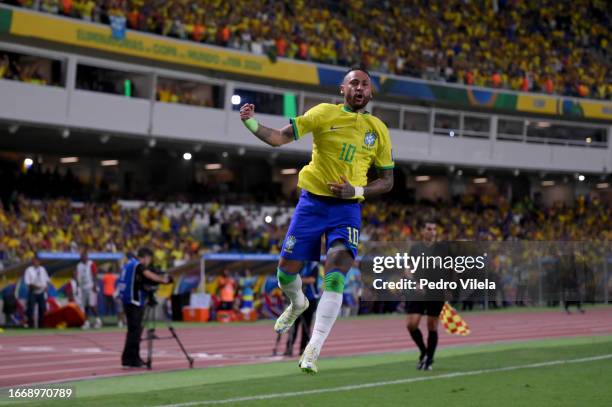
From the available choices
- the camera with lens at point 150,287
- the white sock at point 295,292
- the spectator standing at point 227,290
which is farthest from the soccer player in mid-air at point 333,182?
the spectator standing at point 227,290

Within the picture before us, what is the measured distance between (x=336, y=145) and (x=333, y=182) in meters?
0.32

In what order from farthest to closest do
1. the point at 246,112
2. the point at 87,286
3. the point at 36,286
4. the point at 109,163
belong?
the point at 109,163
the point at 87,286
the point at 36,286
the point at 246,112

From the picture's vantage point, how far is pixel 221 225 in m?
37.5

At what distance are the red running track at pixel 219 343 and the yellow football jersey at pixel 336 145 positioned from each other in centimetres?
708

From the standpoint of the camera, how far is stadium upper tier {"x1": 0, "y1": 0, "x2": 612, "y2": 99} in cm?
3869

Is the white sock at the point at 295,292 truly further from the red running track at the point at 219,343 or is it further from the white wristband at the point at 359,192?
the red running track at the point at 219,343

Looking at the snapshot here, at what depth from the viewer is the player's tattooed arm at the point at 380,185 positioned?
8023 millimetres

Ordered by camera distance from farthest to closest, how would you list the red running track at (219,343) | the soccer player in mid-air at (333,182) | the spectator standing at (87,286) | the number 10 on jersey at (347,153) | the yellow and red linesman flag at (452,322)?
the spectator standing at (87,286), the red running track at (219,343), the yellow and red linesman flag at (452,322), the number 10 on jersey at (347,153), the soccer player in mid-air at (333,182)

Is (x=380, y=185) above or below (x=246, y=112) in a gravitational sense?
below

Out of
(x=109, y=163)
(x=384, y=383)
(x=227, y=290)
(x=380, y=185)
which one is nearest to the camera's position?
(x=380, y=185)

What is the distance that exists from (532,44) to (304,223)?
49047 mm

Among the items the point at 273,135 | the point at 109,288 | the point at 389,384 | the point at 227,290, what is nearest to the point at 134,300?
the point at 389,384

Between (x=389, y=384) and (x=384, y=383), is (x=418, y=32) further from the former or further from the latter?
(x=389, y=384)

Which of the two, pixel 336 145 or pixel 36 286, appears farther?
pixel 36 286
